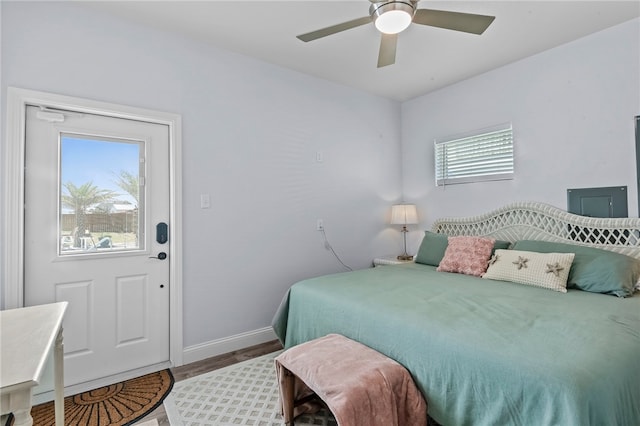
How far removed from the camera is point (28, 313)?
1.47 m

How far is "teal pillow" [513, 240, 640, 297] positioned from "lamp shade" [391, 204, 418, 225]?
1706 millimetres

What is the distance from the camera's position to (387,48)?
216 cm

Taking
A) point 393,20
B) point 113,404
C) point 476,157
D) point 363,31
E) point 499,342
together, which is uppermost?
point 363,31

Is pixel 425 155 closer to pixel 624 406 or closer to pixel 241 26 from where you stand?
pixel 241 26

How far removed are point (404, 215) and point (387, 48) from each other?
87.1 inches

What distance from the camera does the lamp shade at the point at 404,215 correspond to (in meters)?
3.95

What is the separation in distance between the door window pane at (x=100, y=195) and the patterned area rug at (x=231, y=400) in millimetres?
1167

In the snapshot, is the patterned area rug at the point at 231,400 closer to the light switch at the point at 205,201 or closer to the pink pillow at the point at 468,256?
the light switch at the point at 205,201

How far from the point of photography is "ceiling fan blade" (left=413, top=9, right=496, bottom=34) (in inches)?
69.8

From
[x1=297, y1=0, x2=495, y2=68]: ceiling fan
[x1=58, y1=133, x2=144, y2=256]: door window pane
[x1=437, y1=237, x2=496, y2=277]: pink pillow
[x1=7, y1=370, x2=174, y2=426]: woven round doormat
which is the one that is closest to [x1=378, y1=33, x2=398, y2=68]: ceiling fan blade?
[x1=297, y1=0, x2=495, y2=68]: ceiling fan

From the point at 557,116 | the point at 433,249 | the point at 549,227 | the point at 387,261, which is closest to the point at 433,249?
the point at 433,249

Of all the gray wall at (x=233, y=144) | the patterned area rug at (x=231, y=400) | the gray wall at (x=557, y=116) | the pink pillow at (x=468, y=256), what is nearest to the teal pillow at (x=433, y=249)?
the pink pillow at (x=468, y=256)

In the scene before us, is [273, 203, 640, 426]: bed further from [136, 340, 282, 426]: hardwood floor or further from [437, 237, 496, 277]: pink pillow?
[136, 340, 282, 426]: hardwood floor

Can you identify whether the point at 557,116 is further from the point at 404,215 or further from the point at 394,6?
the point at 394,6
